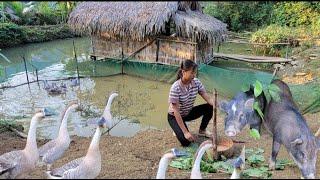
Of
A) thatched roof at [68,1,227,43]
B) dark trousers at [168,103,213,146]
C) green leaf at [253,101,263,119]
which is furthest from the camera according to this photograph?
thatched roof at [68,1,227,43]

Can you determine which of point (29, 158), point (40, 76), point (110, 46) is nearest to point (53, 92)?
point (40, 76)

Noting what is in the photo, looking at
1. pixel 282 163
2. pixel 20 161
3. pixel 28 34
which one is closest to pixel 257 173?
pixel 282 163

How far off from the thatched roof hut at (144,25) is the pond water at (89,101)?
1.70 metres

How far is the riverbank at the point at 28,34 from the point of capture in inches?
806

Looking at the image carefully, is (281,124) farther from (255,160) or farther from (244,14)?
(244,14)

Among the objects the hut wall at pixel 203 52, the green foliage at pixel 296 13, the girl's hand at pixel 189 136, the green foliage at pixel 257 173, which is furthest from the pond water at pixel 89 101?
the green foliage at pixel 296 13

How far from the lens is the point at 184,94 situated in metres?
6.80

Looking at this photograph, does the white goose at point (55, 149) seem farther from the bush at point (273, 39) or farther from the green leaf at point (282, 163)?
the bush at point (273, 39)

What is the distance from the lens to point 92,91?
1287 centimetres

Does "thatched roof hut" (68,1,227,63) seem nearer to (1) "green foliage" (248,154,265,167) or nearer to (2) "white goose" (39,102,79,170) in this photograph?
(1) "green foliage" (248,154,265,167)

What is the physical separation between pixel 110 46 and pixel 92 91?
3829 millimetres

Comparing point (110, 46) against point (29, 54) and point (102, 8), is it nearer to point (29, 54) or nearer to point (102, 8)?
point (102, 8)

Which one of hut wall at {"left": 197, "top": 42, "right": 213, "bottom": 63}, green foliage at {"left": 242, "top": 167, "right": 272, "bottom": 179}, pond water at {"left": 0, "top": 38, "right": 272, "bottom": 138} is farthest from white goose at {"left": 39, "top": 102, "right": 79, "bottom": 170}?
hut wall at {"left": 197, "top": 42, "right": 213, "bottom": 63}

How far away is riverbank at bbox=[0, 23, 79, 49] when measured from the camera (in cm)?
2047
